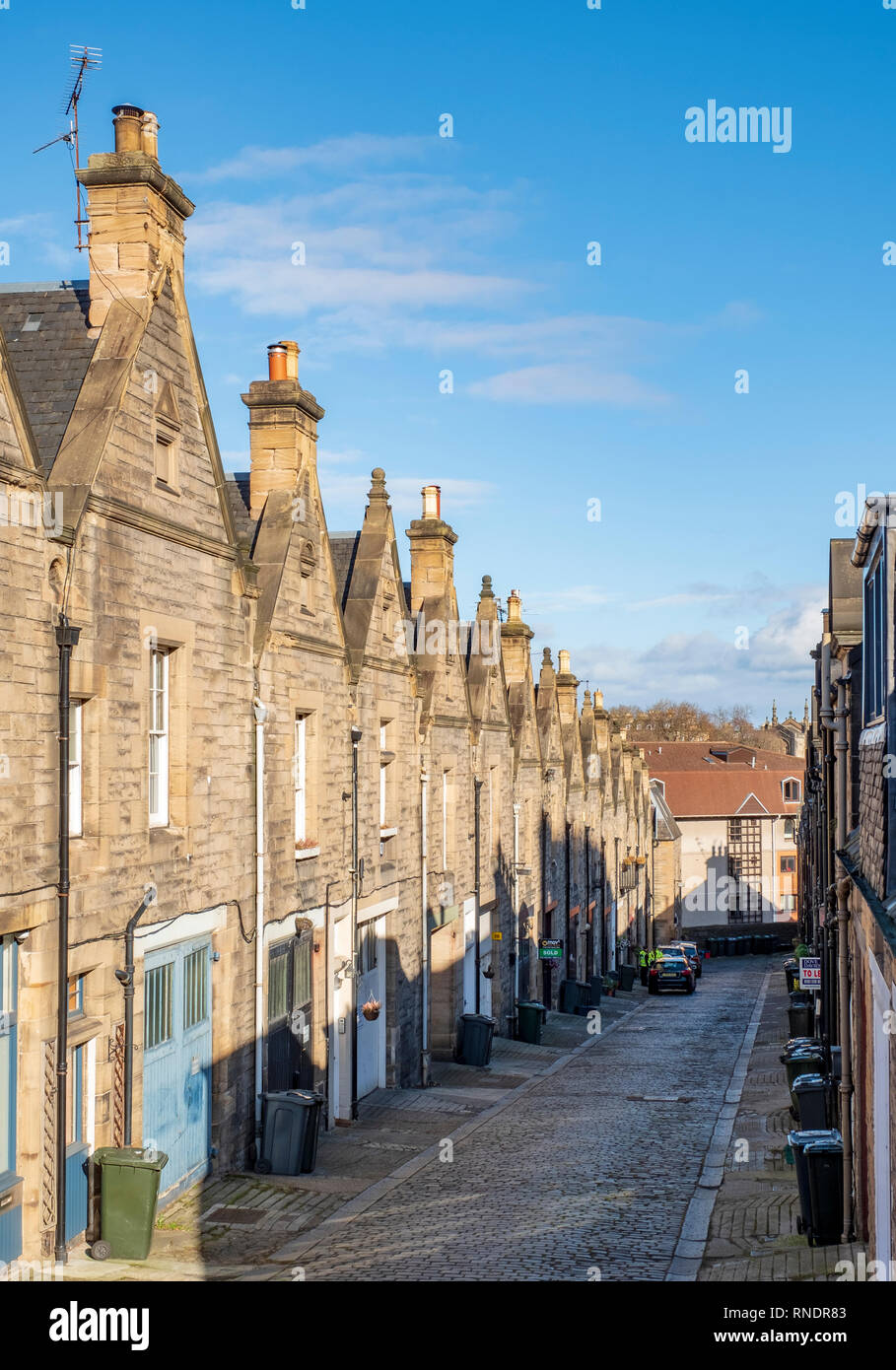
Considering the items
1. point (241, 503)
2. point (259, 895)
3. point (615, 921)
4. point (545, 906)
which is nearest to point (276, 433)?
point (241, 503)

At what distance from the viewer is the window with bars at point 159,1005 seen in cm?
1273

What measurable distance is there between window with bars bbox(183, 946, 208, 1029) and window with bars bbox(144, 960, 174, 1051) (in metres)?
0.39

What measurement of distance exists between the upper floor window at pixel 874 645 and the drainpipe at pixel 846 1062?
2.12 metres

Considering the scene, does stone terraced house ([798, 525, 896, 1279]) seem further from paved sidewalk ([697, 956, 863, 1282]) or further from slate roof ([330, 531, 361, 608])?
slate roof ([330, 531, 361, 608])

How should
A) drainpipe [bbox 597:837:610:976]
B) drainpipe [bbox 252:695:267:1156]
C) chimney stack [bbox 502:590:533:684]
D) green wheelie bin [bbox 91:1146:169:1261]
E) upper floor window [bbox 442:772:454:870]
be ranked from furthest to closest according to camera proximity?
drainpipe [bbox 597:837:610:976]
chimney stack [bbox 502:590:533:684]
upper floor window [bbox 442:772:454:870]
drainpipe [bbox 252:695:267:1156]
green wheelie bin [bbox 91:1146:169:1261]

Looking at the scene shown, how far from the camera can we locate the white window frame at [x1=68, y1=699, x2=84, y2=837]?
1159 centimetres

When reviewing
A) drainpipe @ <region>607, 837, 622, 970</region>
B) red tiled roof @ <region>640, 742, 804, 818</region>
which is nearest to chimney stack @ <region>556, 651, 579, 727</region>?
drainpipe @ <region>607, 837, 622, 970</region>

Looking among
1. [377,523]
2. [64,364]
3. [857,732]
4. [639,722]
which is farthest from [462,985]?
[639,722]

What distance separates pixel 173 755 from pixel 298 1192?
5.19 metres

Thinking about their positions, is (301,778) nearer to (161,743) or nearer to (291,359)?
(161,743)

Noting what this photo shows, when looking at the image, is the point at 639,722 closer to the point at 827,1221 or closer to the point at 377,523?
the point at 377,523

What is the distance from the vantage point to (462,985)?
26516 millimetres

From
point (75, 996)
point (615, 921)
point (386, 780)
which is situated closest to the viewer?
point (75, 996)

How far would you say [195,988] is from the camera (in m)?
14.0
